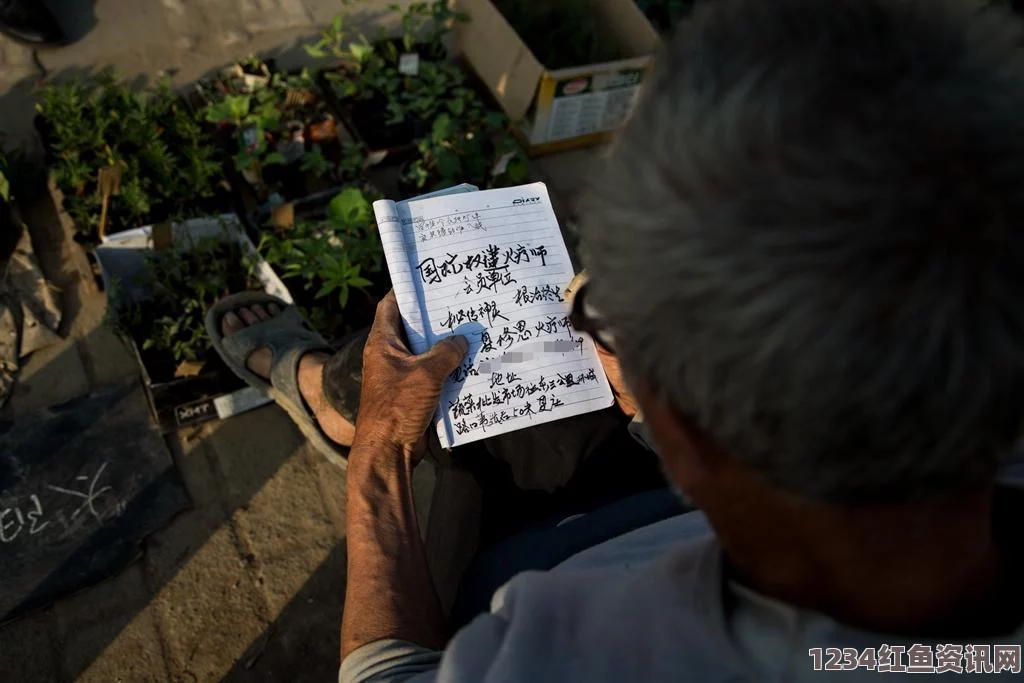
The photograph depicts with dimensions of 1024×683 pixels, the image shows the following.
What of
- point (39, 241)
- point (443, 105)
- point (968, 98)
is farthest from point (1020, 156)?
point (39, 241)

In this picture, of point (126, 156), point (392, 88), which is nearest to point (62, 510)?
point (126, 156)

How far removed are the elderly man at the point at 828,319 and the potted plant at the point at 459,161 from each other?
1922mm

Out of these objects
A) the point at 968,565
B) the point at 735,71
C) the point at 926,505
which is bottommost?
the point at 968,565

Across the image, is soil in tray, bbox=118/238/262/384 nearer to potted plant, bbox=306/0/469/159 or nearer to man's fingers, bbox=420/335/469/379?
potted plant, bbox=306/0/469/159

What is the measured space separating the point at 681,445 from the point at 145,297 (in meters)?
2.16

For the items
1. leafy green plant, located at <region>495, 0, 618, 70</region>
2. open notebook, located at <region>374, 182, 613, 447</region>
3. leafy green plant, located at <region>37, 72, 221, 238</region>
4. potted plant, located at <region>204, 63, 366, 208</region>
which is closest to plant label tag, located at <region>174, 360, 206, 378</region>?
leafy green plant, located at <region>37, 72, 221, 238</region>

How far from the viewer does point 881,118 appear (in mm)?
527

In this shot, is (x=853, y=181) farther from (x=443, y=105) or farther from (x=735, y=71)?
(x=443, y=105)

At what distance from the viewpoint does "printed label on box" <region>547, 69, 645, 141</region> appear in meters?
Answer: 2.80

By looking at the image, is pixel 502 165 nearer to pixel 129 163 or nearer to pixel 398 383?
pixel 129 163

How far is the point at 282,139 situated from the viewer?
8.85 feet

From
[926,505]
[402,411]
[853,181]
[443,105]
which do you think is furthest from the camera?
[443,105]

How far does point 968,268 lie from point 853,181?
4.1 inches

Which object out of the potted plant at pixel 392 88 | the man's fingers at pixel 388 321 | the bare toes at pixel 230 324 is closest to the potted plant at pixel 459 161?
the potted plant at pixel 392 88
